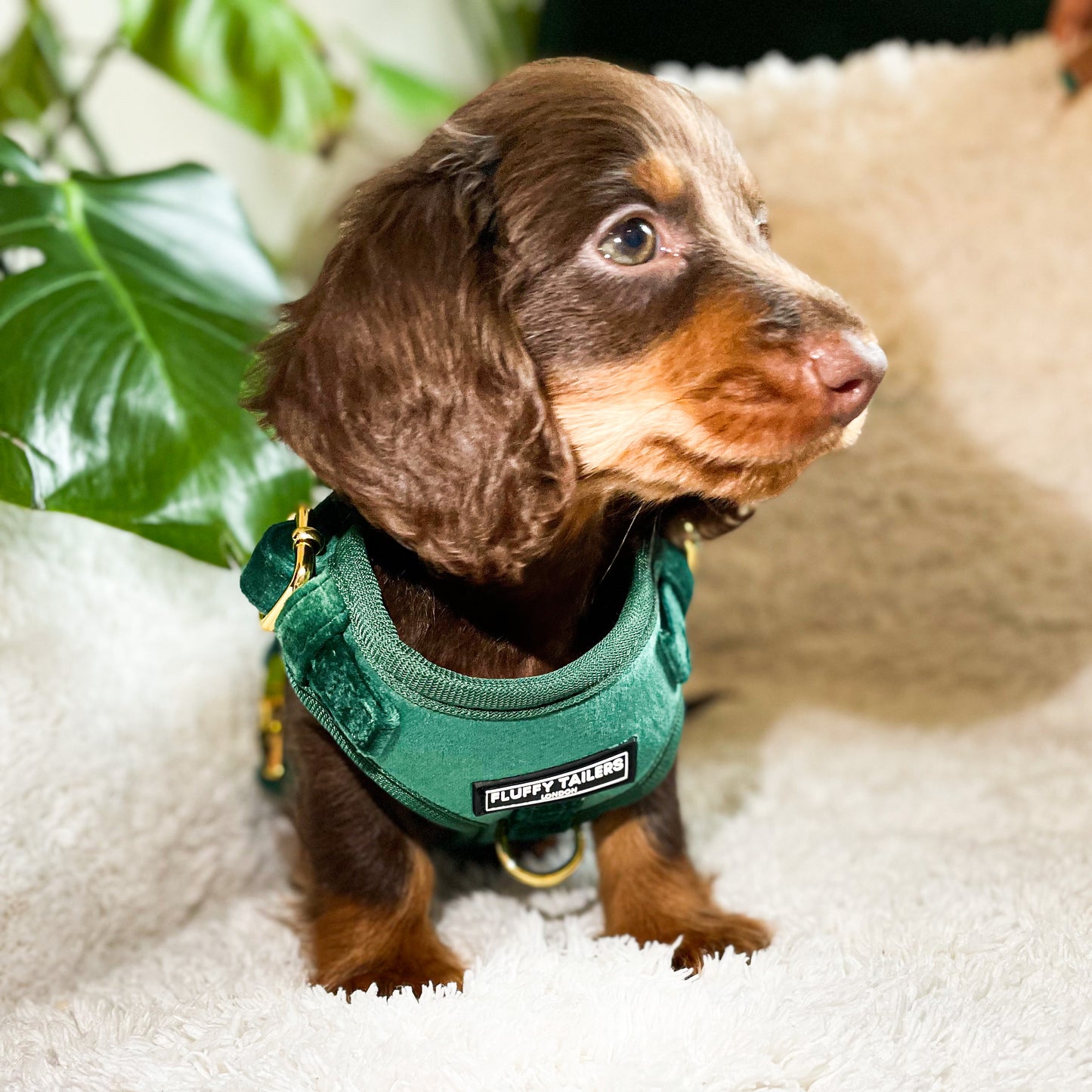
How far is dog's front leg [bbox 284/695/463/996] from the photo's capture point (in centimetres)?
A: 117

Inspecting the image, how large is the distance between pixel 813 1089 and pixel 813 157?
1588 millimetres

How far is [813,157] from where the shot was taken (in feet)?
6.64

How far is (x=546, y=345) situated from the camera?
3.42ft

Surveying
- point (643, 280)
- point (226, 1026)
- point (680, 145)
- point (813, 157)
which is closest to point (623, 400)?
point (643, 280)

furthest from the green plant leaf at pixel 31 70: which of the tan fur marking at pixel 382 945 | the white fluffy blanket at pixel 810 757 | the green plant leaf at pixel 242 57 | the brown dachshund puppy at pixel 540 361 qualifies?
the tan fur marking at pixel 382 945

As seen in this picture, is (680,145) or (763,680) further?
(763,680)

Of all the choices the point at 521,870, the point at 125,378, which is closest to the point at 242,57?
the point at 125,378

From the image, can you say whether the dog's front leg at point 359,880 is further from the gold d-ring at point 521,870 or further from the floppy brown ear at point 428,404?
the floppy brown ear at point 428,404

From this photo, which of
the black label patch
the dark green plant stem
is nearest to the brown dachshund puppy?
the black label patch

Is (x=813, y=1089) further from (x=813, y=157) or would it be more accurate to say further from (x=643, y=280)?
(x=813, y=157)

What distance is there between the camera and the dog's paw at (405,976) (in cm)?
113

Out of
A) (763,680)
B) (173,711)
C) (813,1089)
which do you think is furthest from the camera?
(763,680)

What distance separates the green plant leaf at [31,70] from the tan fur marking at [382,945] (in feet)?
5.09

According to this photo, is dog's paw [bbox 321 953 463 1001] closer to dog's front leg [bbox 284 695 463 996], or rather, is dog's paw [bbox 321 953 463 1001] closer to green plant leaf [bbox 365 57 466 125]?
dog's front leg [bbox 284 695 463 996]
